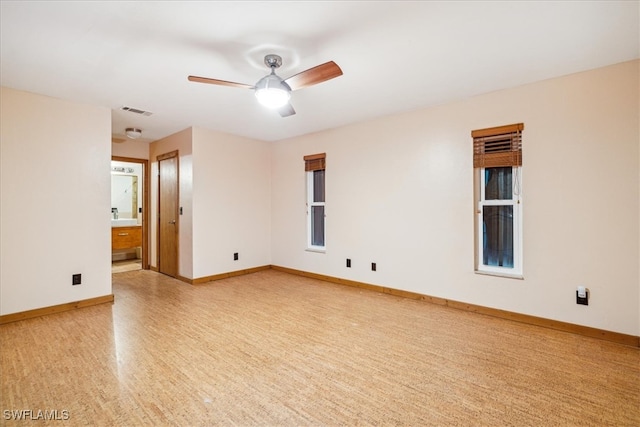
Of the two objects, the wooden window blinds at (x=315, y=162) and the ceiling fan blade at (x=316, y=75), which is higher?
the ceiling fan blade at (x=316, y=75)

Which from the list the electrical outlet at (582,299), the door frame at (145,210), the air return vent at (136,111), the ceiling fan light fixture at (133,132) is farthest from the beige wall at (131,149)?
the electrical outlet at (582,299)

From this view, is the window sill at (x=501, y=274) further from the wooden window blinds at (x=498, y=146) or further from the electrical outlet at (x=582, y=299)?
the wooden window blinds at (x=498, y=146)

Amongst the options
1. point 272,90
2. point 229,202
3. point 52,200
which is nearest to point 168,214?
point 229,202

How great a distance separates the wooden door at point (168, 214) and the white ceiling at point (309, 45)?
1.84m

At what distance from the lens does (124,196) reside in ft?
25.8

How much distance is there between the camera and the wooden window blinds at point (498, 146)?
3.23m

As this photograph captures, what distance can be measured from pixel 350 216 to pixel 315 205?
90 cm

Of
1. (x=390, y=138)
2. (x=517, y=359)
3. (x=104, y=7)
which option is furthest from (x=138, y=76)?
(x=517, y=359)

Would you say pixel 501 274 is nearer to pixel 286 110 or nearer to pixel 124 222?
pixel 286 110

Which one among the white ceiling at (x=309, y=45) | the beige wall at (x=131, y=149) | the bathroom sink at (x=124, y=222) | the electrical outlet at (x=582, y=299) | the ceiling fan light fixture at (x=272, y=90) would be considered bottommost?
the electrical outlet at (x=582, y=299)

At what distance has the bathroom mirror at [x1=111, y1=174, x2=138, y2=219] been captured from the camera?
7714 millimetres

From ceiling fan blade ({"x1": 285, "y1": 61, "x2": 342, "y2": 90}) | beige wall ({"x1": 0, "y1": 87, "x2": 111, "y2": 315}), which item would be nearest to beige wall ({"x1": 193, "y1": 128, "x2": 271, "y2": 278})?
beige wall ({"x1": 0, "y1": 87, "x2": 111, "y2": 315})

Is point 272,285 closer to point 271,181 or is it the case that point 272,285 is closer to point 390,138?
point 271,181

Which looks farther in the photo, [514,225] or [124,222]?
[124,222]
